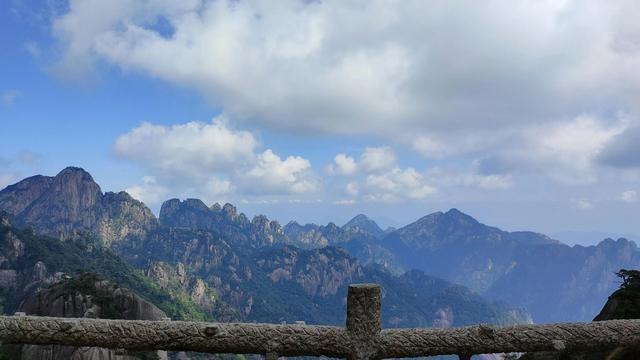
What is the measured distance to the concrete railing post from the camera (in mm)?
3375

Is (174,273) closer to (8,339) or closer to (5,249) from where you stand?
(5,249)

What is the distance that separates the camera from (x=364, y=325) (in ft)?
11.2

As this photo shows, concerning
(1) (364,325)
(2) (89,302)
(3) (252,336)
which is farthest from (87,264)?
(1) (364,325)

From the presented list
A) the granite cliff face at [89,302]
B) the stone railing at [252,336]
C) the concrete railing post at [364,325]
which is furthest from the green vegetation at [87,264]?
the concrete railing post at [364,325]

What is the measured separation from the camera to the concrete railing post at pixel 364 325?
3.38m

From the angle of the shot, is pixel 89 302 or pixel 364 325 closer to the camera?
pixel 364 325

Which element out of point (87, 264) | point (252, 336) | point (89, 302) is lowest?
point (89, 302)

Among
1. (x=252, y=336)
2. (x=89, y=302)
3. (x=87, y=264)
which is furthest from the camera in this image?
(x=87, y=264)

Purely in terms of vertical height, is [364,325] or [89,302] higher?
[364,325]

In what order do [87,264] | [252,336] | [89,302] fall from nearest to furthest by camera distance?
1. [252,336]
2. [89,302]
3. [87,264]

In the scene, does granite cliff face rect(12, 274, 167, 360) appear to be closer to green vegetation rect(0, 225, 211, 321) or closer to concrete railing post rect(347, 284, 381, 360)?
green vegetation rect(0, 225, 211, 321)

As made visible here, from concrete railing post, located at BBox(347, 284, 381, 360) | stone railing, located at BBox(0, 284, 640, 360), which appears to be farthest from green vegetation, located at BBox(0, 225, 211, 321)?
concrete railing post, located at BBox(347, 284, 381, 360)

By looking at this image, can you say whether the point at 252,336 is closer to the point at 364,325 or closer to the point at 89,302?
the point at 364,325

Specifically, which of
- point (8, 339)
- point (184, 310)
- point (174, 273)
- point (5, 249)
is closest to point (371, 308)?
point (8, 339)
